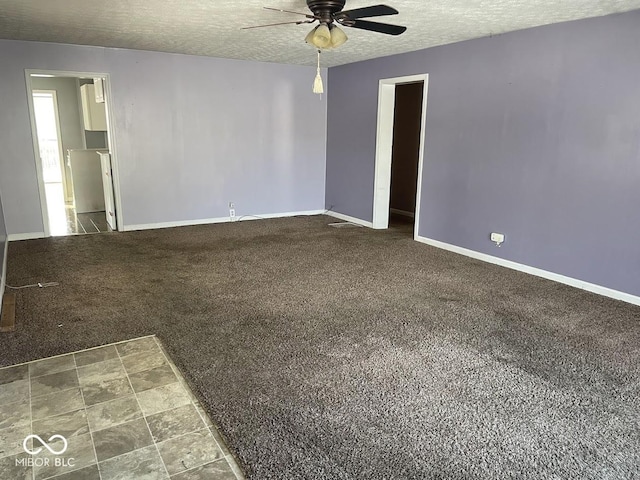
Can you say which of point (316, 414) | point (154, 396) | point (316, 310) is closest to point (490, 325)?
point (316, 310)

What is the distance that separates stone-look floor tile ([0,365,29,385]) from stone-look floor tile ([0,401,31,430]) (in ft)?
0.84

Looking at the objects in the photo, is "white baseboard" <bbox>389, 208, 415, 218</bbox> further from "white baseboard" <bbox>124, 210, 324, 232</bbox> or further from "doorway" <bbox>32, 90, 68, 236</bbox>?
"doorway" <bbox>32, 90, 68, 236</bbox>

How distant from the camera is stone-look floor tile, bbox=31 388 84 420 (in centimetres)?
221

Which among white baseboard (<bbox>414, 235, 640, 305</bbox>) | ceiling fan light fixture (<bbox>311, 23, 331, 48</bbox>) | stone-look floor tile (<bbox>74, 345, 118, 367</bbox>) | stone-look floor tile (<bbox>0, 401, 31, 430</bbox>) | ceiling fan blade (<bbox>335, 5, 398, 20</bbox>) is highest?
ceiling fan blade (<bbox>335, 5, 398, 20</bbox>)

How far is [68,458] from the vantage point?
191cm

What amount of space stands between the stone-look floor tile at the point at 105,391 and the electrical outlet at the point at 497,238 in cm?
385

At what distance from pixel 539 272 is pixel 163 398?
372cm

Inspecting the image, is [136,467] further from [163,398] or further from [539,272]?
[539,272]

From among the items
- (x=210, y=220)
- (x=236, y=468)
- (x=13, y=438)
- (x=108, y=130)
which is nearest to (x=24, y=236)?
(x=108, y=130)

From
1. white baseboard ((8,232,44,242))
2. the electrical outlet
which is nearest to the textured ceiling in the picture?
the electrical outlet

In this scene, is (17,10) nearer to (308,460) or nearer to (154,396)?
(154,396)

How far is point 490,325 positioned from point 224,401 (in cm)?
204

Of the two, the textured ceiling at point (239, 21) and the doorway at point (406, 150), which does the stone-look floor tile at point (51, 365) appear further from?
the doorway at point (406, 150)

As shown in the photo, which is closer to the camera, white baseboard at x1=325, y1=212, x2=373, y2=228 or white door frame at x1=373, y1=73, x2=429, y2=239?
white door frame at x1=373, y1=73, x2=429, y2=239
